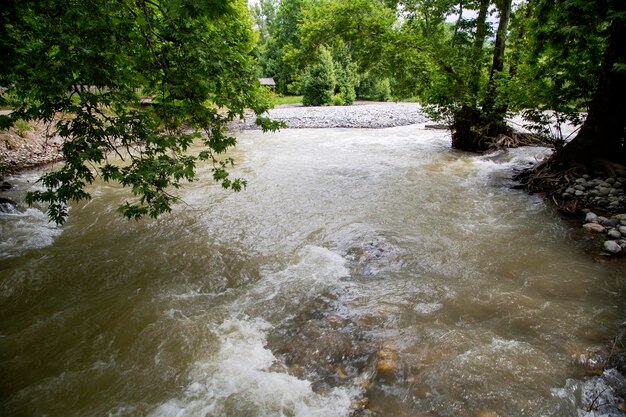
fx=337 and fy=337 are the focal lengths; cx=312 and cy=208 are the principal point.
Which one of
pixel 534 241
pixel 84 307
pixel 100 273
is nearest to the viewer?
pixel 84 307

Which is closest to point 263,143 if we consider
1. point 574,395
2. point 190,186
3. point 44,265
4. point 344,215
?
point 190,186

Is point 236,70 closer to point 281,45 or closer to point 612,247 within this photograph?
point 612,247

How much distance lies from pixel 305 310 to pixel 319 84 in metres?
34.9

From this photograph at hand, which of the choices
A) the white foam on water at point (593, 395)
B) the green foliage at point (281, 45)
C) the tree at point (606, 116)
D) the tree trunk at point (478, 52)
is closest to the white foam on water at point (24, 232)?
the white foam on water at point (593, 395)

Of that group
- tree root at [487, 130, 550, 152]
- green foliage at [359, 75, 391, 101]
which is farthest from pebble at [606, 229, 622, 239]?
green foliage at [359, 75, 391, 101]

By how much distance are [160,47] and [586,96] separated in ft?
31.9

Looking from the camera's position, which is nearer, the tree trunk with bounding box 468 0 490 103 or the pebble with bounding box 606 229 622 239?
the pebble with bounding box 606 229 622 239

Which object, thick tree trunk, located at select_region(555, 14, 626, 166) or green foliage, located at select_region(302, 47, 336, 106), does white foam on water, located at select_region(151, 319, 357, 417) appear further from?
green foliage, located at select_region(302, 47, 336, 106)

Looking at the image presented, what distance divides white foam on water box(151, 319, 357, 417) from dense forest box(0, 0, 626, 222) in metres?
1.96

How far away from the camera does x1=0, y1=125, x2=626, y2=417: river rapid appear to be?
10.3ft

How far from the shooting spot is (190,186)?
32.6 ft

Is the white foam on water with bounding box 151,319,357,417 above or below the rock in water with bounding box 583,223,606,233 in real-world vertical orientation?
below

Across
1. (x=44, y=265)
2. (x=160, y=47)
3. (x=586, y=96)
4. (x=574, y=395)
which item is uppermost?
(x=160, y=47)

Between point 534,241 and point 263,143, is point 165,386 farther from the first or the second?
point 263,143
